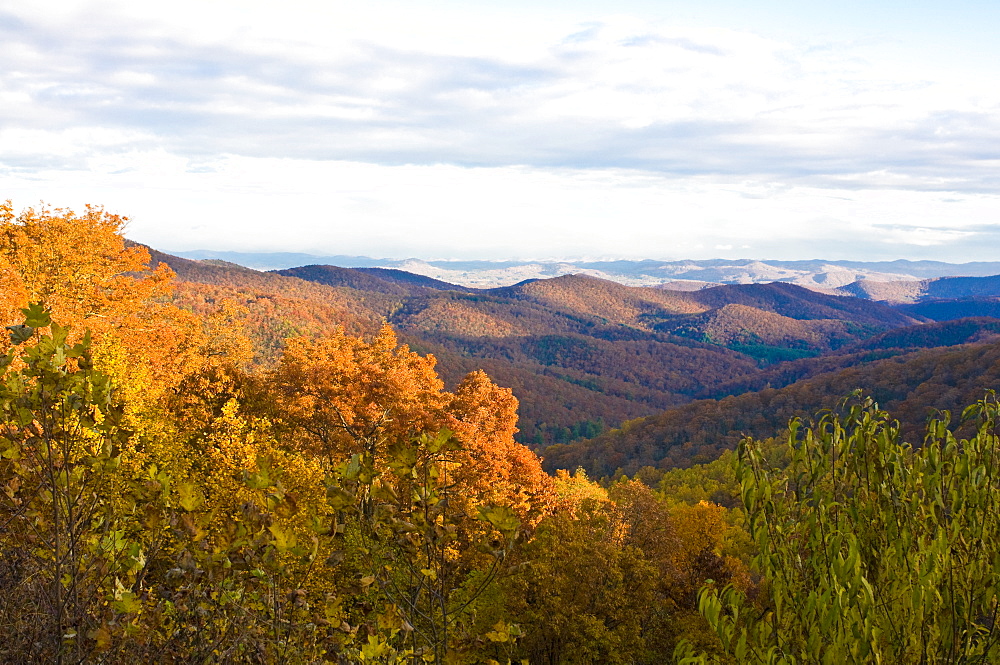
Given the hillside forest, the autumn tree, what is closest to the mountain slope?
the hillside forest

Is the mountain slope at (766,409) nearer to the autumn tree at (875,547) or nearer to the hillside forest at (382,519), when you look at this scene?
the hillside forest at (382,519)

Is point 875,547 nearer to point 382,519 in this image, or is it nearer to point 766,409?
point 382,519

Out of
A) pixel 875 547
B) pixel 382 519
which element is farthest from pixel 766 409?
pixel 382 519

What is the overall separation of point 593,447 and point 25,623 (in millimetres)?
123940

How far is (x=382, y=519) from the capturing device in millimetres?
5367

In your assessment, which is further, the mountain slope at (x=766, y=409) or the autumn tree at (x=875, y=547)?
the mountain slope at (x=766, y=409)

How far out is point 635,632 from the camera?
1051 inches

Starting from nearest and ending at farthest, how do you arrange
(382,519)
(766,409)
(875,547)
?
1. (382,519)
2. (875,547)
3. (766,409)

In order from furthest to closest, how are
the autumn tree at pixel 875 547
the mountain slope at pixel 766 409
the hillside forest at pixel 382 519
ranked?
the mountain slope at pixel 766 409
the autumn tree at pixel 875 547
the hillside forest at pixel 382 519

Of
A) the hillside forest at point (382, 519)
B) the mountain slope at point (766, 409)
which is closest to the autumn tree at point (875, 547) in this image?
the hillside forest at point (382, 519)

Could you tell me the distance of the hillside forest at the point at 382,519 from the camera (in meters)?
5.25

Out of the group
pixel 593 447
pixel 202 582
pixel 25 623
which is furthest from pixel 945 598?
pixel 593 447

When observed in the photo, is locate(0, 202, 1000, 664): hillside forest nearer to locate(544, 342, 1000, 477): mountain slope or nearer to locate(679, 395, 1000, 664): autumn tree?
locate(679, 395, 1000, 664): autumn tree

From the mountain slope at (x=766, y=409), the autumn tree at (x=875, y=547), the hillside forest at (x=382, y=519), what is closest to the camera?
the hillside forest at (x=382, y=519)
